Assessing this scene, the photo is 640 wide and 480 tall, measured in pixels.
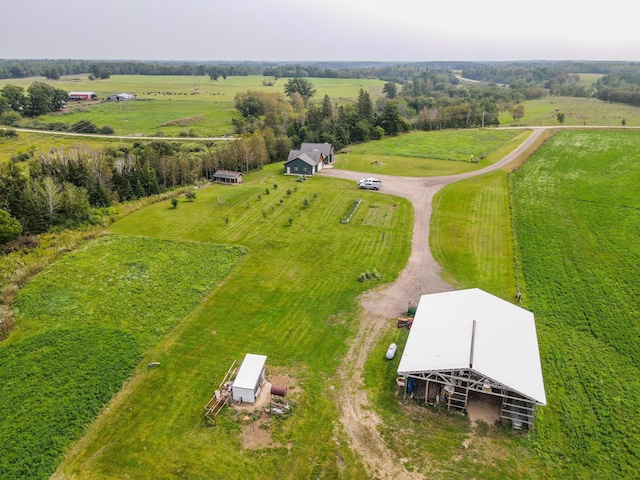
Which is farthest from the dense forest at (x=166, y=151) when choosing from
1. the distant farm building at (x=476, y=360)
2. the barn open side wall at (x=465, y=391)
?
the barn open side wall at (x=465, y=391)

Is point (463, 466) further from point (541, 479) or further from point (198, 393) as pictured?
point (198, 393)

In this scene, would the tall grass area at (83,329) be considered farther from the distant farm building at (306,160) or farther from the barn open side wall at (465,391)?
the distant farm building at (306,160)

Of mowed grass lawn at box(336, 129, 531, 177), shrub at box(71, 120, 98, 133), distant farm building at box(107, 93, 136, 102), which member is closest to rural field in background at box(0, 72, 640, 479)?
mowed grass lawn at box(336, 129, 531, 177)

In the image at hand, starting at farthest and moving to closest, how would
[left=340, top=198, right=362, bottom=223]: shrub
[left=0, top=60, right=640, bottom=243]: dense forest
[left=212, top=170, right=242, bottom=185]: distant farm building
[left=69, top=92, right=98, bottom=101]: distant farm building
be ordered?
[left=69, top=92, right=98, bottom=101]: distant farm building → [left=212, top=170, right=242, bottom=185]: distant farm building → [left=340, top=198, right=362, bottom=223]: shrub → [left=0, top=60, right=640, bottom=243]: dense forest

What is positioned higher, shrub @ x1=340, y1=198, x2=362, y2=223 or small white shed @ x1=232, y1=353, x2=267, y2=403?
shrub @ x1=340, y1=198, x2=362, y2=223

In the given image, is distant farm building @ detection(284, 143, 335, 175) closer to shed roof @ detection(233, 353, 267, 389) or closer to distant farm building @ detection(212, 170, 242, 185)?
distant farm building @ detection(212, 170, 242, 185)

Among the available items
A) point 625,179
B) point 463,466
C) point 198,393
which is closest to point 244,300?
point 198,393

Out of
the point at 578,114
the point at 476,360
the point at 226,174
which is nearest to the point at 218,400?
the point at 476,360

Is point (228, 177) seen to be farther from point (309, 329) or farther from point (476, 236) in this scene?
point (309, 329)
